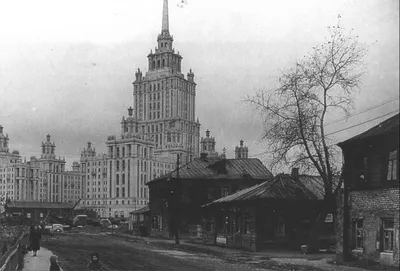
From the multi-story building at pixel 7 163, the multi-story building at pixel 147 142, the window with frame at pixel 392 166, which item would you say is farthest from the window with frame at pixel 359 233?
the multi-story building at pixel 7 163

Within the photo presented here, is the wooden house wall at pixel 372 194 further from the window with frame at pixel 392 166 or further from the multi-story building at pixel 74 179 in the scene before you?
the multi-story building at pixel 74 179

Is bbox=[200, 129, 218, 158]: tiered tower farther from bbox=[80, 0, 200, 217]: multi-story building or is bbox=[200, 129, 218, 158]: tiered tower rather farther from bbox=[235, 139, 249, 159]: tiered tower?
bbox=[235, 139, 249, 159]: tiered tower

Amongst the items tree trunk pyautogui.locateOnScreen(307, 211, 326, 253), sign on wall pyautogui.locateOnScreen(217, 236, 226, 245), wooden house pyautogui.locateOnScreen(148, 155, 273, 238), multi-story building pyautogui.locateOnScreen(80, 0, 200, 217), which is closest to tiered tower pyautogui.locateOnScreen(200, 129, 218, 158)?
wooden house pyautogui.locateOnScreen(148, 155, 273, 238)

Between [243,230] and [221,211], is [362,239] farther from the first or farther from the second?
[221,211]

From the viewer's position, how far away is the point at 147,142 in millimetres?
32250

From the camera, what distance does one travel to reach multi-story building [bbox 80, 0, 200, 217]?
82.7 ft

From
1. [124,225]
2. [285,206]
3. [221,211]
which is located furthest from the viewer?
[124,225]

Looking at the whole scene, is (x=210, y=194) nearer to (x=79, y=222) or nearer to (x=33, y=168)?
(x=79, y=222)

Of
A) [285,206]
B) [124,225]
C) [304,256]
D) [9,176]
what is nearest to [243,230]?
[285,206]

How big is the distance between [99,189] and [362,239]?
530 inches

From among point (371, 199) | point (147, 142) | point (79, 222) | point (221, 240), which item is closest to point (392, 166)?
point (371, 199)

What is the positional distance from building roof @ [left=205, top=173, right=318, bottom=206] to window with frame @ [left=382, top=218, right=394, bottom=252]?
1290cm

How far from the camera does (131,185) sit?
46406 mm

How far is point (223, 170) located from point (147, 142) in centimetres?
2757
